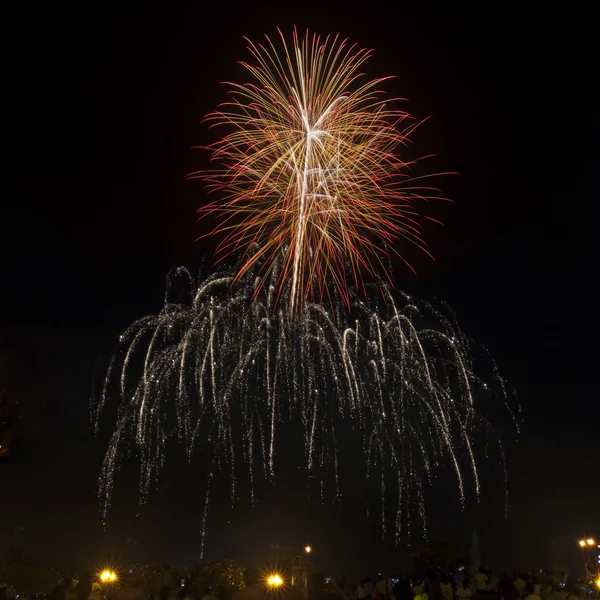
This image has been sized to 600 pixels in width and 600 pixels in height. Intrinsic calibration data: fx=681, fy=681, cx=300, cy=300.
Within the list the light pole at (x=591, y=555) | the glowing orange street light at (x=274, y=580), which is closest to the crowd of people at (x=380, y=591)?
the glowing orange street light at (x=274, y=580)

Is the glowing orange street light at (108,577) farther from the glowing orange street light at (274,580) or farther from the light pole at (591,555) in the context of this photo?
the light pole at (591,555)

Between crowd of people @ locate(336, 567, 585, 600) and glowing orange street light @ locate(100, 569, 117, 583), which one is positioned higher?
glowing orange street light @ locate(100, 569, 117, 583)

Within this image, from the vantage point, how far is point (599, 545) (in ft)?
127

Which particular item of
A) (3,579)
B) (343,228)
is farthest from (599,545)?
(3,579)

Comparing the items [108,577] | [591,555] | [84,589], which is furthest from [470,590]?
[591,555]

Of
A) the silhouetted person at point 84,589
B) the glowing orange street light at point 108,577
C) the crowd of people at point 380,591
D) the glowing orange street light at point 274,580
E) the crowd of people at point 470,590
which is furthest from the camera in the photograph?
the glowing orange street light at point 108,577

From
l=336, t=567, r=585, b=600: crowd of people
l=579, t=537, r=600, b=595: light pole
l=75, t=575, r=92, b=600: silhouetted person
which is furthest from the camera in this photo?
l=579, t=537, r=600, b=595: light pole

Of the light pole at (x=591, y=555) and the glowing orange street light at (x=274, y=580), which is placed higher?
the light pole at (x=591, y=555)

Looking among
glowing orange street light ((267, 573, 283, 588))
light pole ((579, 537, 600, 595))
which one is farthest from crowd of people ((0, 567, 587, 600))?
light pole ((579, 537, 600, 595))

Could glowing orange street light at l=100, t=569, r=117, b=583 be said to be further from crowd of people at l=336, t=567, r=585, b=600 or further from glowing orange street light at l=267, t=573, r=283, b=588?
crowd of people at l=336, t=567, r=585, b=600

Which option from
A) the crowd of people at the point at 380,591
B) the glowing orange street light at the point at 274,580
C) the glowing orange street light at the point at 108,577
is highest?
the glowing orange street light at the point at 108,577

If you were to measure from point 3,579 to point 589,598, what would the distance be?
25.1 metres

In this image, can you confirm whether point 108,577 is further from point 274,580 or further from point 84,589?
point 84,589

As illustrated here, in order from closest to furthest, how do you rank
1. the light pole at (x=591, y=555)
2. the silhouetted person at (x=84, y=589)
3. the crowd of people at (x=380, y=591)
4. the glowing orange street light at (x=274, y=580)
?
the crowd of people at (x=380, y=591), the silhouetted person at (x=84, y=589), the glowing orange street light at (x=274, y=580), the light pole at (x=591, y=555)
